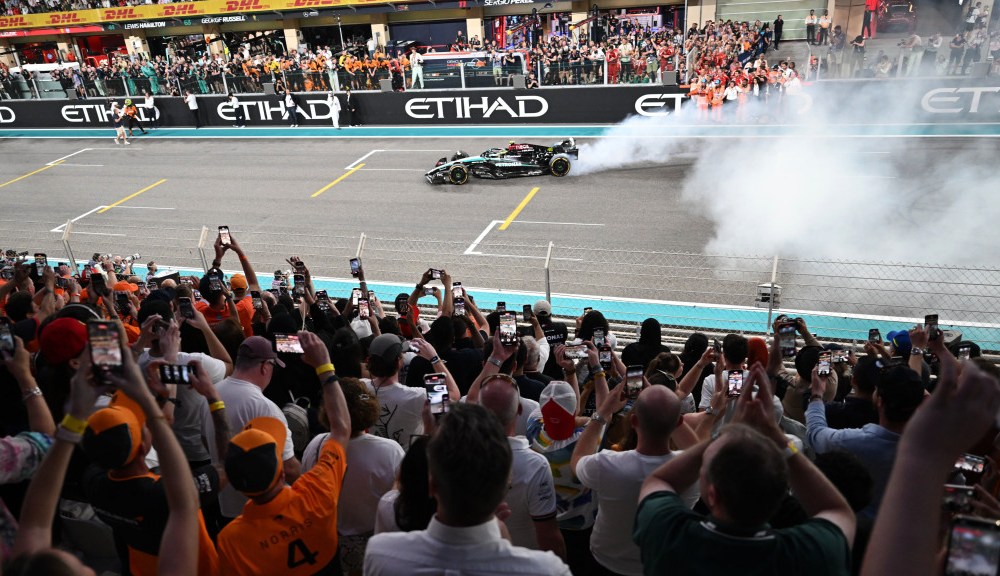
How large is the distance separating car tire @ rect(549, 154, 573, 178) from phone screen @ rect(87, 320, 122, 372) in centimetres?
1585

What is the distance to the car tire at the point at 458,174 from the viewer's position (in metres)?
17.9

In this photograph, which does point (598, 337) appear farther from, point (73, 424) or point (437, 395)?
point (73, 424)

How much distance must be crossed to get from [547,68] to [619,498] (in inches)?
833

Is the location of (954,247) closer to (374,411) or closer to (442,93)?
(374,411)

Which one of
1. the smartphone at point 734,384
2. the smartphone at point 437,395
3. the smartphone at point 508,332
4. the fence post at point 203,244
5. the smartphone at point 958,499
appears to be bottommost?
the fence post at point 203,244

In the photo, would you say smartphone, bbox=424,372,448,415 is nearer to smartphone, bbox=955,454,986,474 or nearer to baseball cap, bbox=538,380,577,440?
baseball cap, bbox=538,380,577,440

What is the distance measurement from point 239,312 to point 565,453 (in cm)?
484

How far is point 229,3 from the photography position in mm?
34156

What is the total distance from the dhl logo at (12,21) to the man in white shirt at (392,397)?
44767 millimetres

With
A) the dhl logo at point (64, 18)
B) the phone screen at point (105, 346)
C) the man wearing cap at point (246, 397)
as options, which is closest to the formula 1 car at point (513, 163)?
the man wearing cap at point (246, 397)

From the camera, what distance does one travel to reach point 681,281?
1187 cm

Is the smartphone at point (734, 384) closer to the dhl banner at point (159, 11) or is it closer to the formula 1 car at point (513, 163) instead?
the formula 1 car at point (513, 163)

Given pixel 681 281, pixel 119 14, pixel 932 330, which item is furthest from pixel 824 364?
pixel 119 14

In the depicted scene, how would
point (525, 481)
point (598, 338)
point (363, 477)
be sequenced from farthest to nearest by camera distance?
point (598, 338) < point (363, 477) < point (525, 481)
